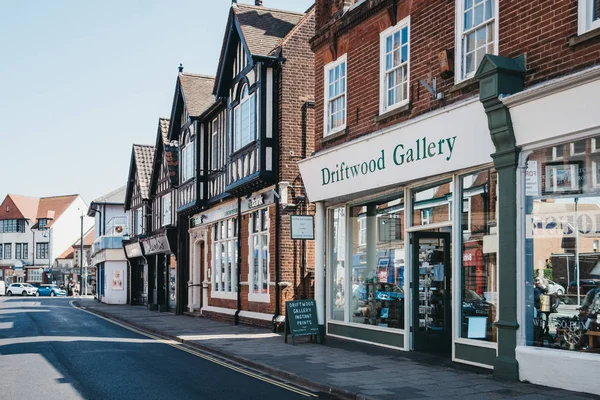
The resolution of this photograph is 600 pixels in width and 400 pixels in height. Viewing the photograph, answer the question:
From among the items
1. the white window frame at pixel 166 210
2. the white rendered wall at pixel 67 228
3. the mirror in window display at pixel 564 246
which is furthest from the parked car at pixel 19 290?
the mirror in window display at pixel 564 246

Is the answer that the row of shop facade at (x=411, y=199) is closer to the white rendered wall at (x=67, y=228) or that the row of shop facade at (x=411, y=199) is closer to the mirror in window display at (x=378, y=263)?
the mirror in window display at (x=378, y=263)

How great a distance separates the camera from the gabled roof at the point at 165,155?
107 feet

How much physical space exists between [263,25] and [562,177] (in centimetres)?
1477

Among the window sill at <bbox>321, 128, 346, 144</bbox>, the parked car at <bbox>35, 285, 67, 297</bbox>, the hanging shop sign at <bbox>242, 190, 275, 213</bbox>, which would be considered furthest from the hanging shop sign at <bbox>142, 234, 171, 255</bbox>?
the parked car at <bbox>35, 285, 67, 297</bbox>

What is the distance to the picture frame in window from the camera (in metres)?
9.64

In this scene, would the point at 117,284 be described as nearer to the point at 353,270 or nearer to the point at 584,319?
the point at 353,270

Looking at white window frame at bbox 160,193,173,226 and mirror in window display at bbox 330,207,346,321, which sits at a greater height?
white window frame at bbox 160,193,173,226

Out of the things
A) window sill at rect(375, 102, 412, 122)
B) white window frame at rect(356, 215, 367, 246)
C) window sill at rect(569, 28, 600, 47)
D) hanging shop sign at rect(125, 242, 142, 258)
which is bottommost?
hanging shop sign at rect(125, 242, 142, 258)

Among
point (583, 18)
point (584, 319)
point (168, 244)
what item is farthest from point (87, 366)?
point (168, 244)

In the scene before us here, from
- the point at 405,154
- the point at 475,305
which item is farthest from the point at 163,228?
the point at 475,305

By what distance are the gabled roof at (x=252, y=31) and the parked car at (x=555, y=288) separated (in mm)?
13010

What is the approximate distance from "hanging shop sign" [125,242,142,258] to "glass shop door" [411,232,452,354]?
94.1 feet

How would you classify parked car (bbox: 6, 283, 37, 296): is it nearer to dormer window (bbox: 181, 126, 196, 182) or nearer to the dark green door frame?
dormer window (bbox: 181, 126, 196, 182)

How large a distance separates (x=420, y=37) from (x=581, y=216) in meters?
5.08
